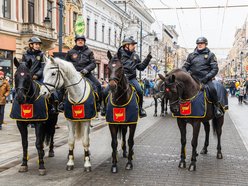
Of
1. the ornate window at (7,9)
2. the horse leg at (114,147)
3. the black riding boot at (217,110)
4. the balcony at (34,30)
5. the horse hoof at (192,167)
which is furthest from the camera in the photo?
the balcony at (34,30)

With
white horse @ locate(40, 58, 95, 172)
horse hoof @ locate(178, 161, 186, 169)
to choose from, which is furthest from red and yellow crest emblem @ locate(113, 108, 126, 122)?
horse hoof @ locate(178, 161, 186, 169)

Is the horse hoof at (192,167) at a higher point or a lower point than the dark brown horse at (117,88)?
lower

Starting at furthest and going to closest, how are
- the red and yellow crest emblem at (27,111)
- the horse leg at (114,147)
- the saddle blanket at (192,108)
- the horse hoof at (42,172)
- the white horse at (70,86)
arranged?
the saddle blanket at (192,108) < the horse leg at (114,147) < the red and yellow crest emblem at (27,111) < the horse hoof at (42,172) < the white horse at (70,86)

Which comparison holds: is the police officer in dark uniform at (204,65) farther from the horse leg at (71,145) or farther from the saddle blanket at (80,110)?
the horse leg at (71,145)

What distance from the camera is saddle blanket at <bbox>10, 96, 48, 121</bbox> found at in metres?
6.75

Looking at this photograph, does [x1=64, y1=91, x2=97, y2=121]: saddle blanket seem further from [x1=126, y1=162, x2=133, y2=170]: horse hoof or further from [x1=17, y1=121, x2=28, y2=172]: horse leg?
[x1=126, y1=162, x2=133, y2=170]: horse hoof

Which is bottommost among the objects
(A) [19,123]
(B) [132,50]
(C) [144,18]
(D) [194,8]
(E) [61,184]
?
(E) [61,184]

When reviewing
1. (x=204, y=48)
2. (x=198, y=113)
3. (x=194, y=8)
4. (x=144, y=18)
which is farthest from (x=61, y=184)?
(x=144, y=18)

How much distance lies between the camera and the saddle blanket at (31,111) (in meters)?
6.75

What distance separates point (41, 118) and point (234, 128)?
8881 millimetres

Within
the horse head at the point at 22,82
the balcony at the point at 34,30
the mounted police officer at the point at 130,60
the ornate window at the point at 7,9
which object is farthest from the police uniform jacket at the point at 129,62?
the ornate window at the point at 7,9

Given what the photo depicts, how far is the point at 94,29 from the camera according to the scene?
4062cm

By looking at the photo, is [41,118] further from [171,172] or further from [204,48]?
[204,48]

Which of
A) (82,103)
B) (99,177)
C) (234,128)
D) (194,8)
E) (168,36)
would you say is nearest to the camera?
(99,177)
